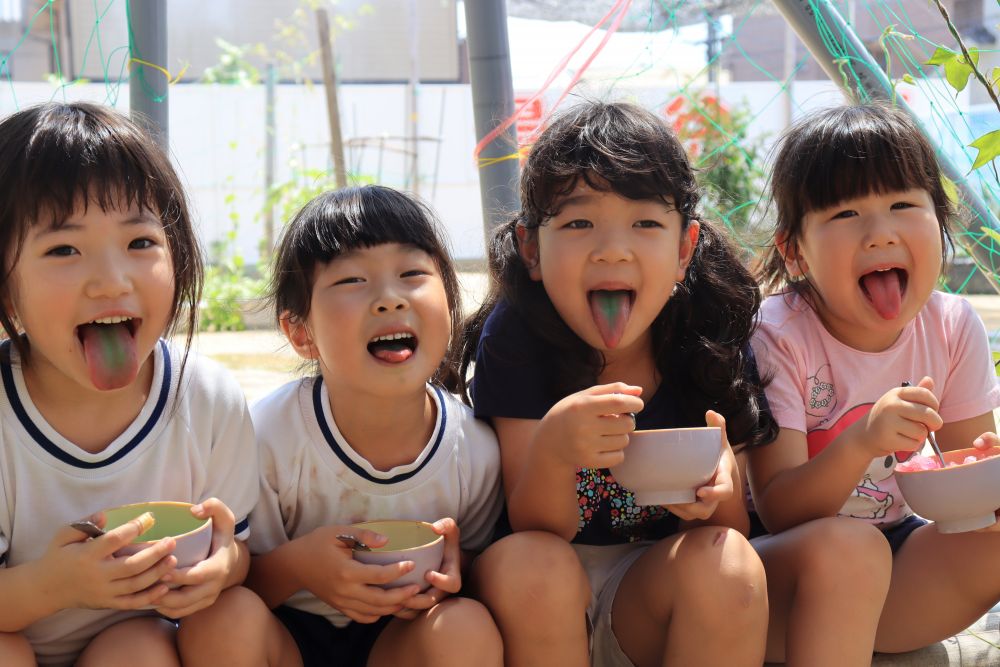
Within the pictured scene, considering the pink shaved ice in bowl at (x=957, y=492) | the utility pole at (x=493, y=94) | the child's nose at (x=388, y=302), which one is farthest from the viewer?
the utility pole at (x=493, y=94)

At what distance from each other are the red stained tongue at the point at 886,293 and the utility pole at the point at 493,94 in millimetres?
828

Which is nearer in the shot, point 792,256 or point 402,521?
point 402,521

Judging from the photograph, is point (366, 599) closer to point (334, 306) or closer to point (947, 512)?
point (334, 306)

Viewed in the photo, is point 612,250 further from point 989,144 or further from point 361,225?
point 989,144

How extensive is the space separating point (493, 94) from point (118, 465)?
1272mm

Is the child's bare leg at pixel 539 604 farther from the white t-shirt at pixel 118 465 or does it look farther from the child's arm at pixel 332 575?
the white t-shirt at pixel 118 465

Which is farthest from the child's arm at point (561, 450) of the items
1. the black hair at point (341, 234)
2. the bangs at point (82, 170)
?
the bangs at point (82, 170)

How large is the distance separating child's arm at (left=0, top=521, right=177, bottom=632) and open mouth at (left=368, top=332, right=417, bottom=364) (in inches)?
18.5

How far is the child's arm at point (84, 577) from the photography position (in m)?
1.38

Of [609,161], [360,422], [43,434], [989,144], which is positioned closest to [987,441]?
[989,144]

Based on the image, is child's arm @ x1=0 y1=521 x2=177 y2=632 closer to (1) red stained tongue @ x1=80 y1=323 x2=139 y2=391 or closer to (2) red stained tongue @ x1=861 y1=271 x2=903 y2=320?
(1) red stained tongue @ x1=80 y1=323 x2=139 y2=391

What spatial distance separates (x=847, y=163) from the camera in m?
1.93

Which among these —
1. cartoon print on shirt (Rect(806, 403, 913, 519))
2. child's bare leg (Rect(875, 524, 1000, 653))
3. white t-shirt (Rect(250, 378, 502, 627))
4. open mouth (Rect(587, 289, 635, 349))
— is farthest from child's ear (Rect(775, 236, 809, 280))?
white t-shirt (Rect(250, 378, 502, 627))

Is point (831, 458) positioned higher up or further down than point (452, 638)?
higher up
